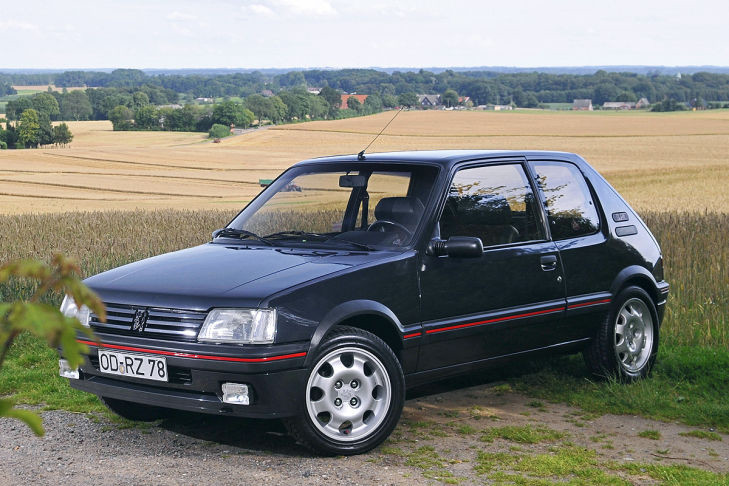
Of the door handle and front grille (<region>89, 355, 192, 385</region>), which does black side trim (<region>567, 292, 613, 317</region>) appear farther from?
front grille (<region>89, 355, 192, 385</region>)

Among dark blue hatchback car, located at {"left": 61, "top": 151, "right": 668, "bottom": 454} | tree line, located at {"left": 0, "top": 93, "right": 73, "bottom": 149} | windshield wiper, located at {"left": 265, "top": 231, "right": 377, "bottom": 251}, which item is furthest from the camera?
tree line, located at {"left": 0, "top": 93, "right": 73, "bottom": 149}

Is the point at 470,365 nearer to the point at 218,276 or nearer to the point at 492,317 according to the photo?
the point at 492,317

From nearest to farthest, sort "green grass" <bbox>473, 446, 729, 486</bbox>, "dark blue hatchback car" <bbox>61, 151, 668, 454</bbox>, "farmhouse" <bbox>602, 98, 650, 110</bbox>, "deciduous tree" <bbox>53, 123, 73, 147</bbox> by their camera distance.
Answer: "green grass" <bbox>473, 446, 729, 486</bbox> → "dark blue hatchback car" <bbox>61, 151, 668, 454</bbox> → "deciduous tree" <bbox>53, 123, 73, 147</bbox> → "farmhouse" <bbox>602, 98, 650, 110</bbox>

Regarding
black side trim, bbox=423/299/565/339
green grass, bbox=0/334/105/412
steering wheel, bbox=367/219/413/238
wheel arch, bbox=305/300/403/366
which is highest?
steering wheel, bbox=367/219/413/238

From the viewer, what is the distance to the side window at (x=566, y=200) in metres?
7.01

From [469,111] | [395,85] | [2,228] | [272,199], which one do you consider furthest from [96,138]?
[272,199]

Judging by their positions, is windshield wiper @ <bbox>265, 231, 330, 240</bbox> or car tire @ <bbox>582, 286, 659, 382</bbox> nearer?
windshield wiper @ <bbox>265, 231, 330, 240</bbox>

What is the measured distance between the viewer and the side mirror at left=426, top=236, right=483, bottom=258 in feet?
19.5

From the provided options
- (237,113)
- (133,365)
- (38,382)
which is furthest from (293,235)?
(237,113)

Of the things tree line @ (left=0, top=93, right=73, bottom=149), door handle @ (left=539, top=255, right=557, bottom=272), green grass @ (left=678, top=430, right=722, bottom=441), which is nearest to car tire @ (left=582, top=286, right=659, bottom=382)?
door handle @ (left=539, top=255, right=557, bottom=272)

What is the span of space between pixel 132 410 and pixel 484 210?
8.39ft

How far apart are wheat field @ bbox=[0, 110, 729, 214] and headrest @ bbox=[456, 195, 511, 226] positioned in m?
26.0

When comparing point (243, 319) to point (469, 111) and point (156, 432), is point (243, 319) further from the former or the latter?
point (469, 111)

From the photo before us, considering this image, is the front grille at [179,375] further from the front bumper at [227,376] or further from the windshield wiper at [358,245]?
the windshield wiper at [358,245]
